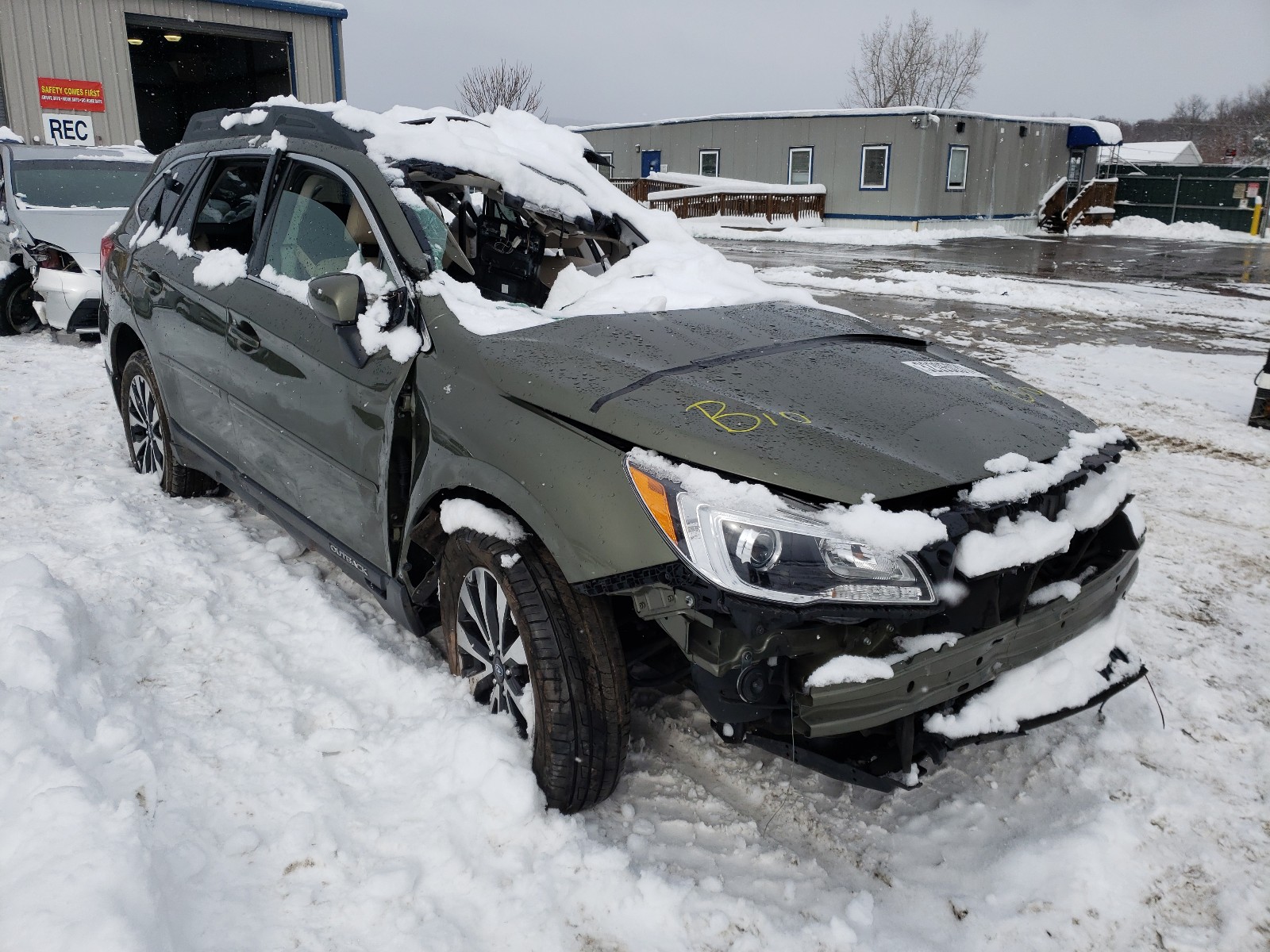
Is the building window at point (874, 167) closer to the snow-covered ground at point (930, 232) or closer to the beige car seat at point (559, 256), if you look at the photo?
the snow-covered ground at point (930, 232)

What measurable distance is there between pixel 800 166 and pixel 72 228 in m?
23.9

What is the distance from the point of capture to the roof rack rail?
308 cm

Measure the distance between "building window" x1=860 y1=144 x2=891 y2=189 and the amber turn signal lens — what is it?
27522 mm

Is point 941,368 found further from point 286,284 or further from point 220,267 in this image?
point 220,267

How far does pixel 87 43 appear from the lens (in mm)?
14680

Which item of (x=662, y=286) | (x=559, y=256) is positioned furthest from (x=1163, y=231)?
(x=662, y=286)

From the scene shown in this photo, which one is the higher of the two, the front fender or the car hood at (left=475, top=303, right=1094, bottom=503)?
the car hood at (left=475, top=303, right=1094, bottom=503)

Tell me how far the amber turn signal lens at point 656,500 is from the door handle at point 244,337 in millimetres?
1825

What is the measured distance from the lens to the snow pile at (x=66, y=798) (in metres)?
1.89

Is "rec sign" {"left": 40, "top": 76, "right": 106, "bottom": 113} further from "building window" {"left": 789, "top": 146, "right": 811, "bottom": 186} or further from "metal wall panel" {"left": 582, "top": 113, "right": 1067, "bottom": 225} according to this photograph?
"building window" {"left": 789, "top": 146, "right": 811, "bottom": 186}

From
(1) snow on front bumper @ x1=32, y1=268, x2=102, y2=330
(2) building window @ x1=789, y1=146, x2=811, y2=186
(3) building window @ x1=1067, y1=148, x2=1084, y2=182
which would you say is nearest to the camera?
(1) snow on front bumper @ x1=32, y1=268, x2=102, y2=330

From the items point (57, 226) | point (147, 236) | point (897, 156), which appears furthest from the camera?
point (897, 156)

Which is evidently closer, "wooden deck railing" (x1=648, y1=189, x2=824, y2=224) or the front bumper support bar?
the front bumper support bar

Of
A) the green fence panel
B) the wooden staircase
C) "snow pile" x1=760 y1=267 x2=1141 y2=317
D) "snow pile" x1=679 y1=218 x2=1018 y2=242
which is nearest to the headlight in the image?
"snow pile" x1=760 y1=267 x2=1141 y2=317
